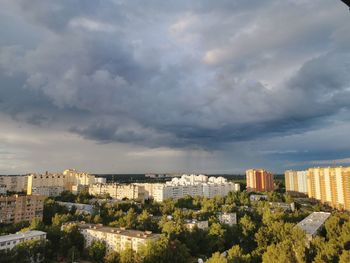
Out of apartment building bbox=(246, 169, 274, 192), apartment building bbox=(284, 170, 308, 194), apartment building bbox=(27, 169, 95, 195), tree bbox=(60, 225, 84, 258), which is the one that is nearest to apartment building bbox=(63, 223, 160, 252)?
tree bbox=(60, 225, 84, 258)

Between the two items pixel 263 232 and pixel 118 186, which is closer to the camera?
pixel 263 232

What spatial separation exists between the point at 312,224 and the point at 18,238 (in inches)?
565

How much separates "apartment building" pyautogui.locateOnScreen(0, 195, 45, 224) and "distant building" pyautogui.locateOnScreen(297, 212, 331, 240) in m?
15.4

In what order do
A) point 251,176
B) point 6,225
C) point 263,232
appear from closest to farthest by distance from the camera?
point 263,232
point 6,225
point 251,176

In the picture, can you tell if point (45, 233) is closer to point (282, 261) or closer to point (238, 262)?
point (238, 262)

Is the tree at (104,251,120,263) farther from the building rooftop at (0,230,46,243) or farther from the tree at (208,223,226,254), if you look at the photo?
the tree at (208,223,226,254)

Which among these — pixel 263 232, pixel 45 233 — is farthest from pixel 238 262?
pixel 45 233

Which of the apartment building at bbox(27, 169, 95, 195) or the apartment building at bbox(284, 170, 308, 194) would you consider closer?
the apartment building at bbox(27, 169, 95, 195)

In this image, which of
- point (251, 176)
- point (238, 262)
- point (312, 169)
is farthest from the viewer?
point (251, 176)

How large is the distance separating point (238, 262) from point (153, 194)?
75.0ft

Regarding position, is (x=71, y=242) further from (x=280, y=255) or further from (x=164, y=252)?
(x=280, y=255)

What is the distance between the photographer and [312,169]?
31.7 metres

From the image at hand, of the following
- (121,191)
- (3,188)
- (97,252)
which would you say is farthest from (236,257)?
(3,188)

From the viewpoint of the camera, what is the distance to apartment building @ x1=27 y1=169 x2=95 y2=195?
2964 centimetres
